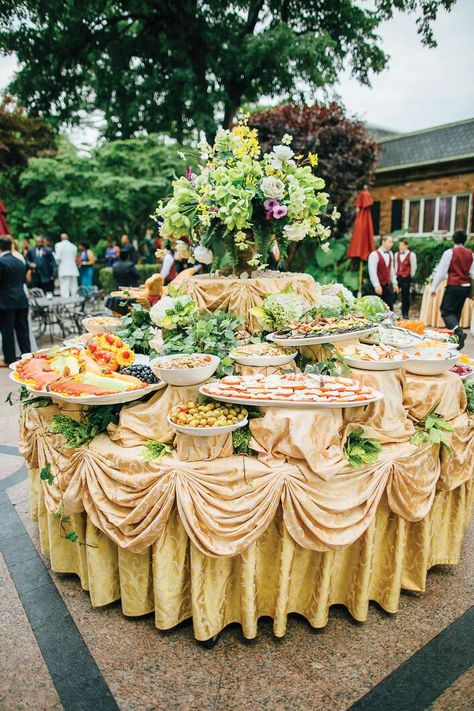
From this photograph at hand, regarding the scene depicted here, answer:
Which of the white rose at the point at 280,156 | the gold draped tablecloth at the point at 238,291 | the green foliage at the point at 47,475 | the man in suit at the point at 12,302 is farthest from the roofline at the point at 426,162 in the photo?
the green foliage at the point at 47,475

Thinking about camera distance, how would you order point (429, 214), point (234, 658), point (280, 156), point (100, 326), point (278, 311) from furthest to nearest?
point (429, 214), point (100, 326), point (280, 156), point (278, 311), point (234, 658)

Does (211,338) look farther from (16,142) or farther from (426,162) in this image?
(16,142)

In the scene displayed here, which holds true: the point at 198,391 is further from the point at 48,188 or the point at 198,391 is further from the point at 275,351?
the point at 48,188

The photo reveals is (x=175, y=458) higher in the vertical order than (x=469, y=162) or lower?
lower

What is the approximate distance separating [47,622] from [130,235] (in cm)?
1848

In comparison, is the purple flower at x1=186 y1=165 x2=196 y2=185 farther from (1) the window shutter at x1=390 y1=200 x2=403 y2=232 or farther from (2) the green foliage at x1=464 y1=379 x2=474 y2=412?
(1) the window shutter at x1=390 y1=200 x2=403 y2=232

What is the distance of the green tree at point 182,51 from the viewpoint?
12.3 metres

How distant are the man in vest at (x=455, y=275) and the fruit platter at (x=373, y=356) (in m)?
5.26

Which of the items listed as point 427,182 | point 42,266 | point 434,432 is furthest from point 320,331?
point 427,182

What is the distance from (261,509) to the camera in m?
2.26

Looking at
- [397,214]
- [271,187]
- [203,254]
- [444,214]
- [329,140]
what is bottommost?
[203,254]

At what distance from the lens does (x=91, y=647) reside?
2383 millimetres

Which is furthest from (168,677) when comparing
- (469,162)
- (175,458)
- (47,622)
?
(469,162)

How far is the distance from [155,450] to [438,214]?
17045 millimetres
